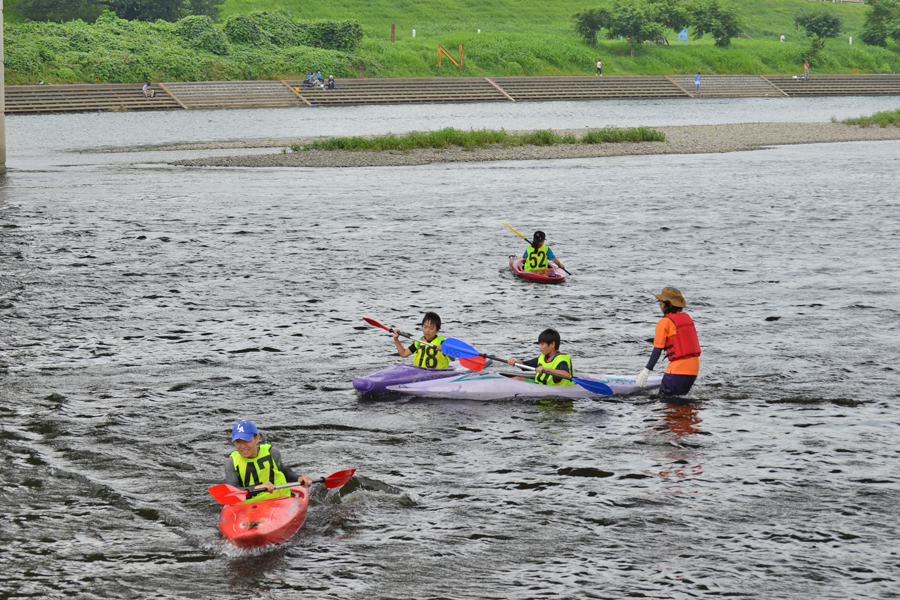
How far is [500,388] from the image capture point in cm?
1329

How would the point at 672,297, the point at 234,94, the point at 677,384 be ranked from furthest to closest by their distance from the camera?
the point at 234,94, the point at 677,384, the point at 672,297

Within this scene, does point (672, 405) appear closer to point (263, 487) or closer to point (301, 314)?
point (263, 487)

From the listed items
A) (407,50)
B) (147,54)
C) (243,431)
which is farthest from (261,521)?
(407,50)

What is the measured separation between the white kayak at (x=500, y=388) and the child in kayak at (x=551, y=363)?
8 centimetres

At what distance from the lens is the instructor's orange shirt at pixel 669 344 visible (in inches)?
492

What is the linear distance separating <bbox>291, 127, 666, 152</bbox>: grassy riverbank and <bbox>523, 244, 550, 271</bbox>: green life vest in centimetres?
2265

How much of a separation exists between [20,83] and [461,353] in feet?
200

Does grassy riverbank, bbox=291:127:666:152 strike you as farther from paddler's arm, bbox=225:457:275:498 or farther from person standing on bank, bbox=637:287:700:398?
paddler's arm, bbox=225:457:275:498

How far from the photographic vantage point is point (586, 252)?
2330 cm

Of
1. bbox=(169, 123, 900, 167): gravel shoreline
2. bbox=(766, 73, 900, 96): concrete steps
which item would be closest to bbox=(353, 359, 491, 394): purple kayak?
bbox=(169, 123, 900, 167): gravel shoreline

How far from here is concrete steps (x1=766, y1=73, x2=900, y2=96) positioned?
9019 cm

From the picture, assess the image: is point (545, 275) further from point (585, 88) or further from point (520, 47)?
point (520, 47)

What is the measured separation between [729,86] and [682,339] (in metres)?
83.5

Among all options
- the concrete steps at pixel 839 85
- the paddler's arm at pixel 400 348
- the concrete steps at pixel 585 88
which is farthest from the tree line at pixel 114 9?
the paddler's arm at pixel 400 348
